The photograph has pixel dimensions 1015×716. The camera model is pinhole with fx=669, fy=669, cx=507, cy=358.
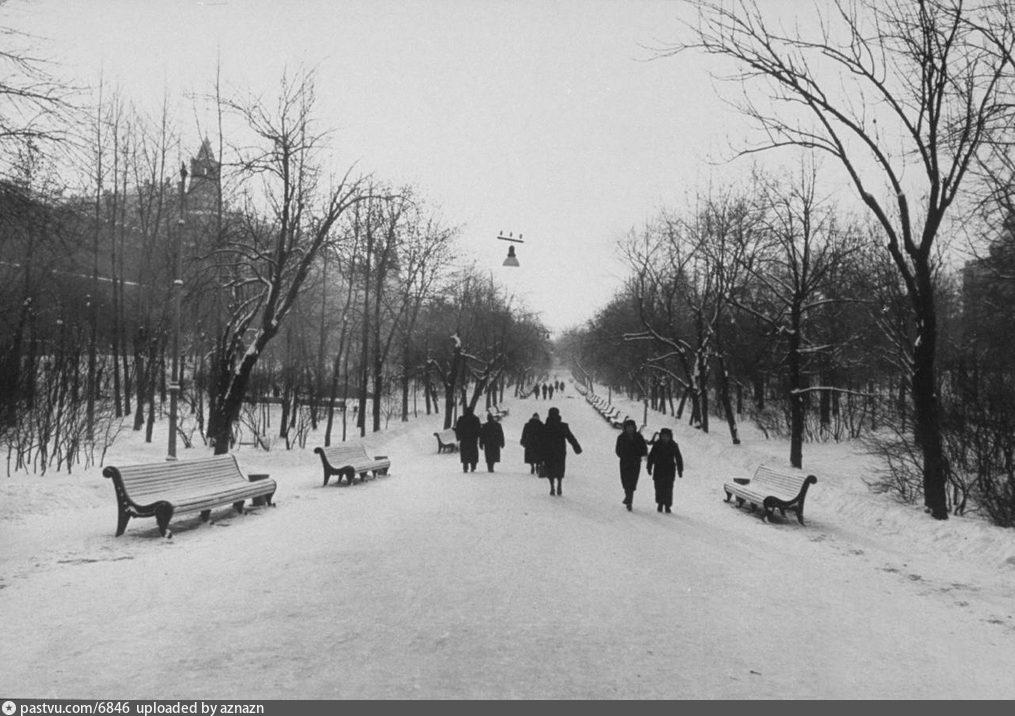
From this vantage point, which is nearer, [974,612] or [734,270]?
[974,612]

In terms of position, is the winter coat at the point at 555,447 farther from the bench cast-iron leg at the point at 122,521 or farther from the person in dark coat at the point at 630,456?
the bench cast-iron leg at the point at 122,521

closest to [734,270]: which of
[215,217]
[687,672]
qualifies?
[215,217]

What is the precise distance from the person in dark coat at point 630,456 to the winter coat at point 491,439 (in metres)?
5.40

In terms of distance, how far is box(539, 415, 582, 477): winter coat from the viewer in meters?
12.6

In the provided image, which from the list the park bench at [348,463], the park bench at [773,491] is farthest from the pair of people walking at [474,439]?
the park bench at [773,491]

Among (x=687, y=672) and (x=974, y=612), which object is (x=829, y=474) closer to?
(x=974, y=612)

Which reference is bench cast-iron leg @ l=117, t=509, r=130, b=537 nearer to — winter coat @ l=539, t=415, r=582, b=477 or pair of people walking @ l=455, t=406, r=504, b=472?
winter coat @ l=539, t=415, r=582, b=477

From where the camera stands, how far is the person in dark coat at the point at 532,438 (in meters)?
15.2

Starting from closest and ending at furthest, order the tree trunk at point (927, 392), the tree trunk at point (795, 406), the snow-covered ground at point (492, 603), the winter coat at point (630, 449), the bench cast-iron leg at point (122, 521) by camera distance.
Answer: the snow-covered ground at point (492, 603) < the bench cast-iron leg at point (122, 521) < the tree trunk at point (927, 392) < the winter coat at point (630, 449) < the tree trunk at point (795, 406)

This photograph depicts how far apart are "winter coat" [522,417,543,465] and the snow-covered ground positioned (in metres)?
4.24

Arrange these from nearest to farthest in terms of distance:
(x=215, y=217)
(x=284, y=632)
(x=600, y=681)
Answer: (x=600, y=681), (x=284, y=632), (x=215, y=217)

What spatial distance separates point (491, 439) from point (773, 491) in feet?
23.9
